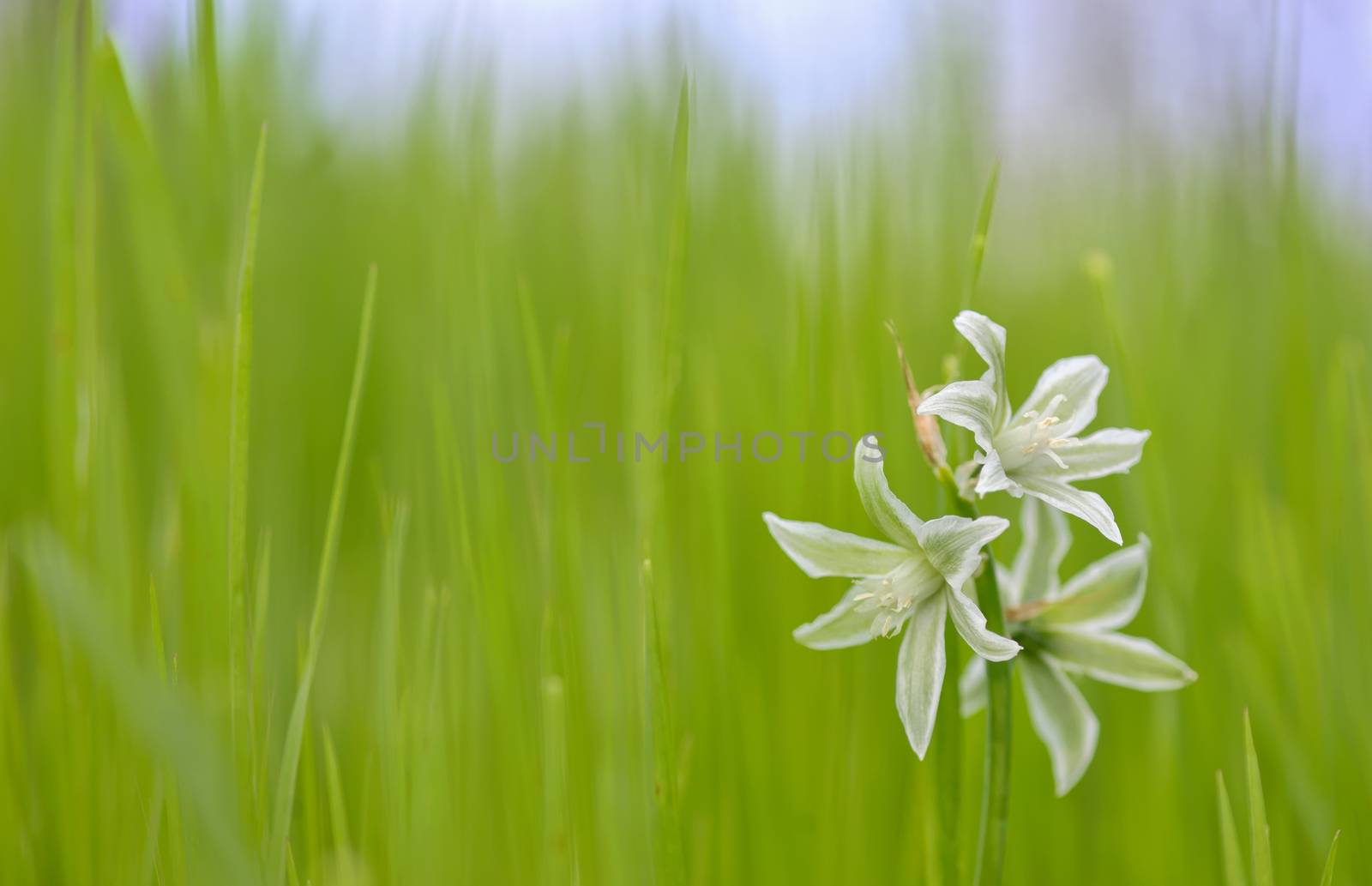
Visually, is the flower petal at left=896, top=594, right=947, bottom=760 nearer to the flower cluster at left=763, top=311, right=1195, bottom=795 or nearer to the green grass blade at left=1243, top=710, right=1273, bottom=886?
the flower cluster at left=763, top=311, right=1195, bottom=795

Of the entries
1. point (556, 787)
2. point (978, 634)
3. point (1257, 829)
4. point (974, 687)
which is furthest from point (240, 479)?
point (1257, 829)

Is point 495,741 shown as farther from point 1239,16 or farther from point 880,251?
point 1239,16

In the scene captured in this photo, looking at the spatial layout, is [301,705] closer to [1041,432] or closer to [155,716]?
[155,716]

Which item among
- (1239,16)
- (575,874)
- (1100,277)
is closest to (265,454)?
(575,874)

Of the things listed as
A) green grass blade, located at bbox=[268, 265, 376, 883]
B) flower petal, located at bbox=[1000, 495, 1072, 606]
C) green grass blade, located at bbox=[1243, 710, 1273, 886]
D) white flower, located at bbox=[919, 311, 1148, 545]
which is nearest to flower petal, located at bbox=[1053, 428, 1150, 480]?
white flower, located at bbox=[919, 311, 1148, 545]

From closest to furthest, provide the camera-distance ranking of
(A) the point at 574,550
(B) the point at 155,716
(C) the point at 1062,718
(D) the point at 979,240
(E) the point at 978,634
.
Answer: (B) the point at 155,716 < (E) the point at 978,634 < (D) the point at 979,240 < (C) the point at 1062,718 < (A) the point at 574,550

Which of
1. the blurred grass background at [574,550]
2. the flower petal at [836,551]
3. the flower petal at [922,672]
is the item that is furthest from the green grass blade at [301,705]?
the flower petal at [922,672]

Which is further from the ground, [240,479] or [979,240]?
[979,240]
